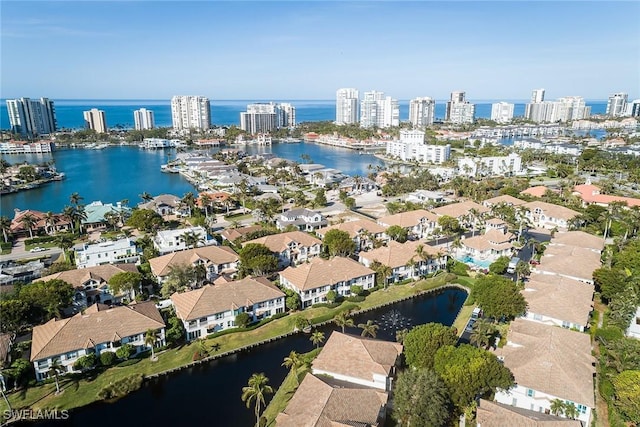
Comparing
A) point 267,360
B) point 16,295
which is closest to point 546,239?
point 267,360

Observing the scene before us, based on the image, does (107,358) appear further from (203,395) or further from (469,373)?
(469,373)

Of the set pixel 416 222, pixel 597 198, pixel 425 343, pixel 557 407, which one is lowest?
pixel 557 407

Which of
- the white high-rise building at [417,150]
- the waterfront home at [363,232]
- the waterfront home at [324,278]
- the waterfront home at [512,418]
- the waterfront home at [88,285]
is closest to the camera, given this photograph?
the waterfront home at [512,418]

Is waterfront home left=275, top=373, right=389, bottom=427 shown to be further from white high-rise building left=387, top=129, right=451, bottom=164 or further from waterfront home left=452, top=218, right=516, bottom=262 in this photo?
white high-rise building left=387, top=129, right=451, bottom=164

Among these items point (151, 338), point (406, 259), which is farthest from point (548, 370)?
point (151, 338)

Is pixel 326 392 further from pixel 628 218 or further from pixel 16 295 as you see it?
pixel 628 218

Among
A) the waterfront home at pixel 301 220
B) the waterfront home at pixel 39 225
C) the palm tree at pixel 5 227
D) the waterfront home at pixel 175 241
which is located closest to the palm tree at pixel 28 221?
the waterfront home at pixel 39 225

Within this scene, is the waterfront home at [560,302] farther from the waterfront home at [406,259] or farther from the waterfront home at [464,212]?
the waterfront home at [464,212]
